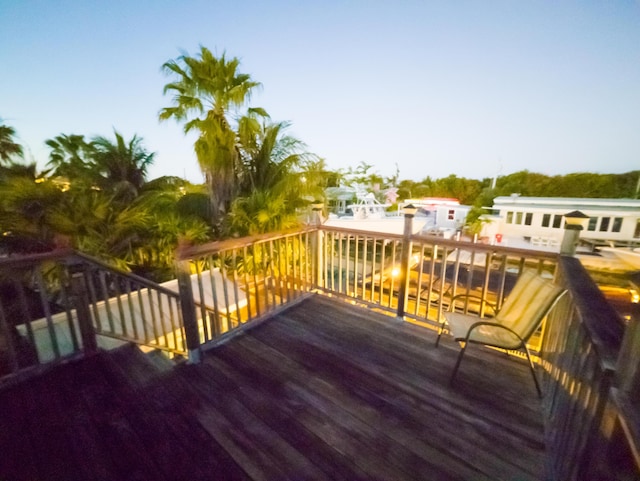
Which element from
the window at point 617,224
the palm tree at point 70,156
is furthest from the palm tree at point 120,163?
the window at point 617,224

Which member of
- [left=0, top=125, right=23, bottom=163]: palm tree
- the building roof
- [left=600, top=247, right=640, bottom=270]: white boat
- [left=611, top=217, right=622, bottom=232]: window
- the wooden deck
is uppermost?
[left=0, top=125, right=23, bottom=163]: palm tree

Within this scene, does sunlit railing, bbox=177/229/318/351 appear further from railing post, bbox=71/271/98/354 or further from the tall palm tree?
the tall palm tree

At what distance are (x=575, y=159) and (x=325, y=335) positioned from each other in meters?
54.2

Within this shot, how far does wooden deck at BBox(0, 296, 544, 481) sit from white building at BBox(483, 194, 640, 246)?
17053 millimetres

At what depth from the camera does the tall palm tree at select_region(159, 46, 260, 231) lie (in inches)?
196

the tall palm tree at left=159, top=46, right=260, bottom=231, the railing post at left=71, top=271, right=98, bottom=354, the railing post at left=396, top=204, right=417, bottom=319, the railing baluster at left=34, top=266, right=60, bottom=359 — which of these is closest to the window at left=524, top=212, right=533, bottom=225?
the tall palm tree at left=159, top=46, right=260, bottom=231

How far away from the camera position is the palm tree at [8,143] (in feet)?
24.5

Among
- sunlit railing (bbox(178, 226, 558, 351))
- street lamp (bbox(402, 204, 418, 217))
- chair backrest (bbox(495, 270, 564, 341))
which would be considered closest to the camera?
chair backrest (bbox(495, 270, 564, 341))

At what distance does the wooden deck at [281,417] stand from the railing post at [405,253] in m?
0.49

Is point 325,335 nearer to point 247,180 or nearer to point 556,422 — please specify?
point 556,422

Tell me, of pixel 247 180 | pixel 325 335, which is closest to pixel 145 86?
pixel 247 180

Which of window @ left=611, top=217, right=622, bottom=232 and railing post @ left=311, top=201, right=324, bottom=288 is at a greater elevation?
railing post @ left=311, top=201, right=324, bottom=288

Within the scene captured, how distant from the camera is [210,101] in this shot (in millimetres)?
5113

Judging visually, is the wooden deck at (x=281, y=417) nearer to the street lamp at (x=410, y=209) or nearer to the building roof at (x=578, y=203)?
the street lamp at (x=410, y=209)
